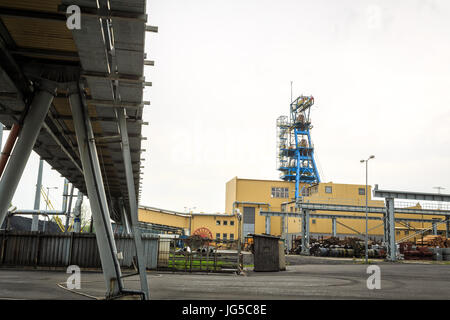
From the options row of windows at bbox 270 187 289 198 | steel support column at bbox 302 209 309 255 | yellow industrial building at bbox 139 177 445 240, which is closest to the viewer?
steel support column at bbox 302 209 309 255

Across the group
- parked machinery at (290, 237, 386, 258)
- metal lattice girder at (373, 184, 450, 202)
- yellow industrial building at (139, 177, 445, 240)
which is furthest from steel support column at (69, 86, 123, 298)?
yellow industrial building at (139, 177, 445, 240)

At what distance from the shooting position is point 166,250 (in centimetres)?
2370

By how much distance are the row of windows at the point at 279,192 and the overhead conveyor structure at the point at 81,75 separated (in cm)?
6030

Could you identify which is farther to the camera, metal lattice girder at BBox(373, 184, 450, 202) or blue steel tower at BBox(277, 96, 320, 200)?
blue steel tower at BBox(277, 96, 320, 200)

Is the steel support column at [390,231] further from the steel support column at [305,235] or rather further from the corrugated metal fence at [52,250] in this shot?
the corrugated metal fence at [52,250]

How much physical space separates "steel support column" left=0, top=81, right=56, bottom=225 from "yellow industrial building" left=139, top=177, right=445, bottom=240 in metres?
54.8

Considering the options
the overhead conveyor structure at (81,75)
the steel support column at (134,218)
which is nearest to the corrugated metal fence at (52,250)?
the overhead conveyor structure at (81,75)

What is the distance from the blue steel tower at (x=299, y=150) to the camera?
73625 millimetres

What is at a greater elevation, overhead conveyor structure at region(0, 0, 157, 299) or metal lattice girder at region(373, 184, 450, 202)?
metal lattice girder at region(373, 184, 450, 202)

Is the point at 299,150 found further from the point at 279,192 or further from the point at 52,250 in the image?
the point at 52,250

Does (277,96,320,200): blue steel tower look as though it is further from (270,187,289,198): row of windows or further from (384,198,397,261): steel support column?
(384,198,397,261): steel support column

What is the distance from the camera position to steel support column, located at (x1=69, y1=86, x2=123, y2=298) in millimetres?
9516
